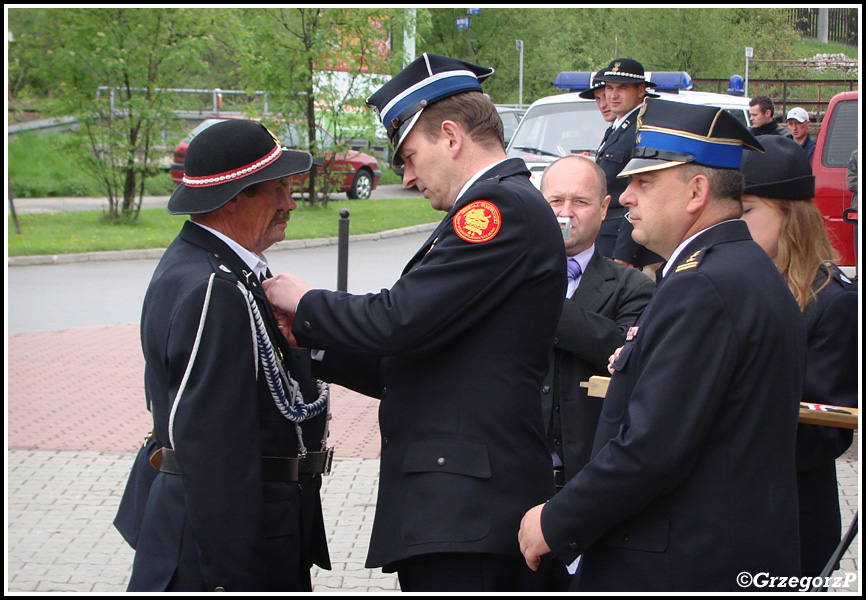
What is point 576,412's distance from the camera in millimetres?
3400

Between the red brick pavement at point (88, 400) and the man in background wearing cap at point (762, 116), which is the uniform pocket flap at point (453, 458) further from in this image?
the man in background wearing cap at point (762, 116)

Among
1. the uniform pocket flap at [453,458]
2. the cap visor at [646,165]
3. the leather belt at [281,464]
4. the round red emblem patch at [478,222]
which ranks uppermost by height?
the cap visor at [646,165]

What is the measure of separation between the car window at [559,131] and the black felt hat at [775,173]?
290 inches

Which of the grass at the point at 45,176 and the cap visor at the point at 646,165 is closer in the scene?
the cap visor at the point at 646,165

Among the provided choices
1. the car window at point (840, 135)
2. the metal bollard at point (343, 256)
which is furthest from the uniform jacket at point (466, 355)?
the car window at point (840, 135)

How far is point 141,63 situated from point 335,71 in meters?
4.31

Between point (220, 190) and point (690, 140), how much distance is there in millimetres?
1329

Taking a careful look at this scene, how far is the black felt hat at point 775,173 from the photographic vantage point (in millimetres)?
2922

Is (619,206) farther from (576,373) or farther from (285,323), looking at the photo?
(285,323)

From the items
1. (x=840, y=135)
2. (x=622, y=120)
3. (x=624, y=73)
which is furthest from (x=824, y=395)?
(x=840, y=135)

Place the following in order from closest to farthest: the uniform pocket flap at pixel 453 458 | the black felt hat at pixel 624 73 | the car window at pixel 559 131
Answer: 1. the uniform pocket flap at pixel 453 458
2. the black felt hat at pixel 624 73
3. the car window at pixel 559 131

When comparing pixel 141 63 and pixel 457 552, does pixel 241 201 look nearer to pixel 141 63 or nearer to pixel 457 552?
pixel 457 552

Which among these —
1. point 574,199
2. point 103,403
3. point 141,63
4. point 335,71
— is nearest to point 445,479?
point 574,199

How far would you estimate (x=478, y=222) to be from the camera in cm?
245
